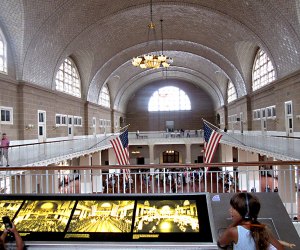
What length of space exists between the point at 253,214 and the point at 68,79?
24.2 meters

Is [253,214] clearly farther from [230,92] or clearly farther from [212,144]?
[230,92]

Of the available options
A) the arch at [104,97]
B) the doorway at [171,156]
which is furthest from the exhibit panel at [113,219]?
the doorway at [171,156]

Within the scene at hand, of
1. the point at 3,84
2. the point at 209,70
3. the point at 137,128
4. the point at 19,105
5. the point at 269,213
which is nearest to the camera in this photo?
the point at 269,213

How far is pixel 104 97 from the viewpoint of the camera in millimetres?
37688

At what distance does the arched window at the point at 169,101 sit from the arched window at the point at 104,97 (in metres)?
10.4

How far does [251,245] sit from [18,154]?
13.2 metres

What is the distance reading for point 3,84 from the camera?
15906mm

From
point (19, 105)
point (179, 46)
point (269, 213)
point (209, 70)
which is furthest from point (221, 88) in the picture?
point (269, 213)

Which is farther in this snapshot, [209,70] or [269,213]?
[209,70]

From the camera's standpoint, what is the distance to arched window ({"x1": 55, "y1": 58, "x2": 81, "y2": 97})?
2441 cm

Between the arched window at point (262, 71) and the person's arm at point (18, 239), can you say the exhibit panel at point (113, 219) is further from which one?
the arched window at point (262, 71)

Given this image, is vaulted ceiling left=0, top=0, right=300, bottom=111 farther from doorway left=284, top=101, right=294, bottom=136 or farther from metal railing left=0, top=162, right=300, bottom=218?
metal railing left=0, top=162, right=300, bottom=218

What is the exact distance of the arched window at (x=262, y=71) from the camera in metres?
22.5

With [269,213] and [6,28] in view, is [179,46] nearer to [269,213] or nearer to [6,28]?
[6,28]
